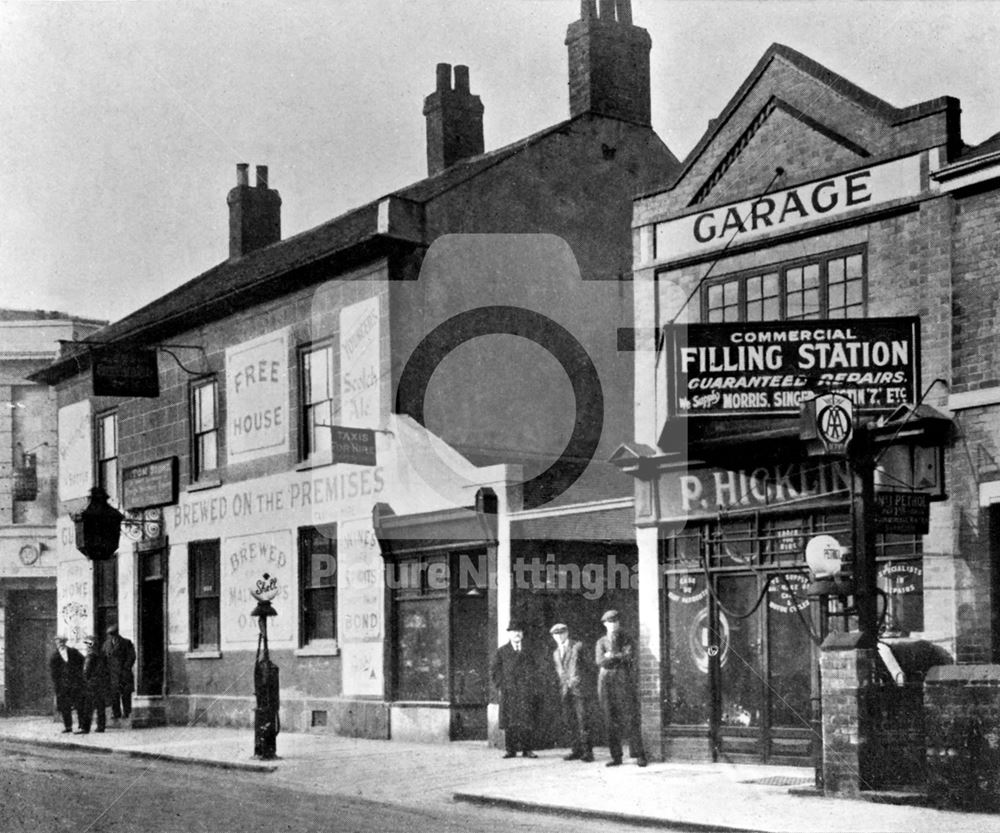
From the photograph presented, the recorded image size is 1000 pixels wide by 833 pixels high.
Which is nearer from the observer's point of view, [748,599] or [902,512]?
[902,512]

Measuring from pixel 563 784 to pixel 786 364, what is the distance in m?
4.84

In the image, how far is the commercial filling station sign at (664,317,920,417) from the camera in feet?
46.0

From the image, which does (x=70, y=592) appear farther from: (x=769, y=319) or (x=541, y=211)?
(x=769, y=319)

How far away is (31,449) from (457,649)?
15192mm

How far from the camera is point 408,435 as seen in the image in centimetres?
1995

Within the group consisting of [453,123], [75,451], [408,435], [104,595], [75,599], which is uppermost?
[453,123]

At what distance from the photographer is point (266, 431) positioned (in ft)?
75.4

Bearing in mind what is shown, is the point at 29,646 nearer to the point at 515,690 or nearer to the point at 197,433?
the point at 197,433

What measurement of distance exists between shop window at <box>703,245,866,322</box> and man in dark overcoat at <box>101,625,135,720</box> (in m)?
12.6

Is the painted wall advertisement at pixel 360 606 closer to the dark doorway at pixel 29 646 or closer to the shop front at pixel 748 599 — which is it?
the shop front at pixel 748 599

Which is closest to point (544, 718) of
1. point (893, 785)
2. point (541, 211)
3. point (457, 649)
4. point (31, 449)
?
point (457, 649)

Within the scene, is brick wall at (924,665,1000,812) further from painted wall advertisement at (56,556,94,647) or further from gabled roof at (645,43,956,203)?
painted wall advertisement at (56,556,94,647)

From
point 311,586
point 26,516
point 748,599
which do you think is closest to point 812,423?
point 748,599

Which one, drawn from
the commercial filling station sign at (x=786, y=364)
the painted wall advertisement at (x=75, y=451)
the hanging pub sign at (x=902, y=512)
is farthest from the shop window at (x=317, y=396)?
the hanging pub sign at (x=902, y=512)
